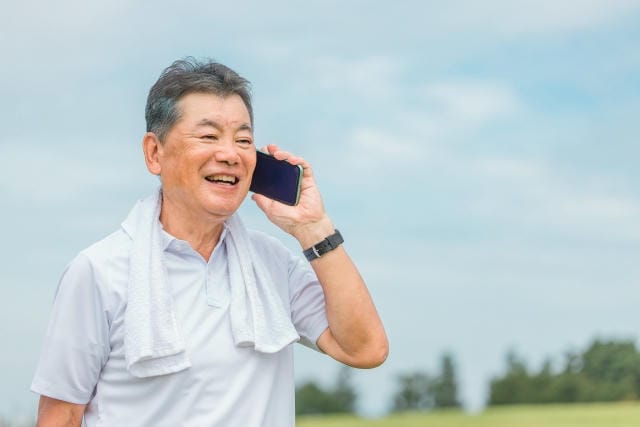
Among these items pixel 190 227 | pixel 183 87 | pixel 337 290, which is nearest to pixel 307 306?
pixel 337 290

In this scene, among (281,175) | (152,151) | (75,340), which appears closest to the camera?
(75,340)

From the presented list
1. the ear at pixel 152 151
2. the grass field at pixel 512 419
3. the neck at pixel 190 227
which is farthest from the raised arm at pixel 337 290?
the grass field at pixel 512 419

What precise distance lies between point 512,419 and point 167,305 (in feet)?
29.9

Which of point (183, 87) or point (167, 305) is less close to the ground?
point (183, 87)

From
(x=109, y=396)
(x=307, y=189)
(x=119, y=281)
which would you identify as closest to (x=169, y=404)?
(x=109, y=396)

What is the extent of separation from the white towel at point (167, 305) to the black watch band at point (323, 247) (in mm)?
157

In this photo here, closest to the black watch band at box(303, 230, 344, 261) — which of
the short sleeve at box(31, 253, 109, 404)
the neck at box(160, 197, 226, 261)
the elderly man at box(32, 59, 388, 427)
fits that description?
the elderly man at box(32, 59, 388, 427)

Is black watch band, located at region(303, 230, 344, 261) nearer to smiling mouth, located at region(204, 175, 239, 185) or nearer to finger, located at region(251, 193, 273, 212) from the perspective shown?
finger, located at region(251, 193, 273, 212)

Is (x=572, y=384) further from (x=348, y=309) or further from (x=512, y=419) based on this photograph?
(x=348, y=309)

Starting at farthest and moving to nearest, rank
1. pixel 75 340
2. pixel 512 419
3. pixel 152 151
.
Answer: pixel 512 419 → pixel 152 151 → pixel 75 340

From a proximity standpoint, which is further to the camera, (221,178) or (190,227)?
(190,227)

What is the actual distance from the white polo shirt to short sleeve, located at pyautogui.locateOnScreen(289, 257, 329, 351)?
0.22m

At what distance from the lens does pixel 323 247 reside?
10.2 feet

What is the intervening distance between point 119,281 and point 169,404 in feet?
1.30
